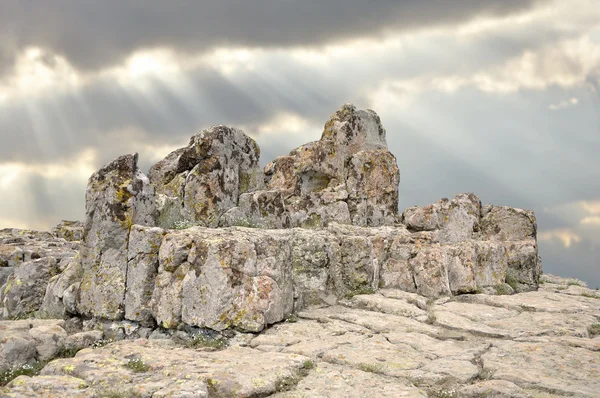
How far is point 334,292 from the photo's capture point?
2084 centimetres

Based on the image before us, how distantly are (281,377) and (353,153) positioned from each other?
2475 cm

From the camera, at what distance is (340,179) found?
33344mm

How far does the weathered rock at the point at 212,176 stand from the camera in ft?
77.9

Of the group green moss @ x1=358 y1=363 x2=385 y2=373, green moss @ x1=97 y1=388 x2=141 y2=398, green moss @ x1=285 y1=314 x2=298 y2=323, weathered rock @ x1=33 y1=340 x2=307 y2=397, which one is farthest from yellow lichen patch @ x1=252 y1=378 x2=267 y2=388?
green moss @ x1=285 y1=314 x2=298 y2=323

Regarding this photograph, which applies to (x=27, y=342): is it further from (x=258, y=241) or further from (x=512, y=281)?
(x=512, y=281)

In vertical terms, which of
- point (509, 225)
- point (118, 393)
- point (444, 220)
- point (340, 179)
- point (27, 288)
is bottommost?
point (118, 393)

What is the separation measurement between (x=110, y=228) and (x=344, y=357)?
35.2 ft

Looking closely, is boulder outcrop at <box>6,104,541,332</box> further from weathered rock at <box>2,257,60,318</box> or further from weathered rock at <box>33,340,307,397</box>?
weathered rock at <box>33,340,307,397</box>

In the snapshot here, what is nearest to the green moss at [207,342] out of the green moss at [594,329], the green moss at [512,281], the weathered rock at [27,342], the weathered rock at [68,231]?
the weathered rock at [27,342]

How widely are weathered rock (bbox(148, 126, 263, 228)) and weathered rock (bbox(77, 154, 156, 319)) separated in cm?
257

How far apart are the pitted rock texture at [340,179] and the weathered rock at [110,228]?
41.4 feet

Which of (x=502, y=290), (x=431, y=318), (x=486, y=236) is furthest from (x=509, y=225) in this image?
(x=431, y=318)

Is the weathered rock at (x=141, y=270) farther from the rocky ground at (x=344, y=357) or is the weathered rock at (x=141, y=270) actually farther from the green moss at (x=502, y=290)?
the green moss at (x=502, y=290)

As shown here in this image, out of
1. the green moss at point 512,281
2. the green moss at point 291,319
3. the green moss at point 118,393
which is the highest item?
the green moss at point 512,281
